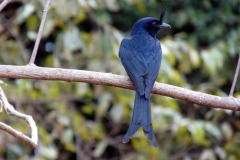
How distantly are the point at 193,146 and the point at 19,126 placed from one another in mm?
1920

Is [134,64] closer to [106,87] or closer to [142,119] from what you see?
[142,119]

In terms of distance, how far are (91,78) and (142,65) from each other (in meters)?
0.75

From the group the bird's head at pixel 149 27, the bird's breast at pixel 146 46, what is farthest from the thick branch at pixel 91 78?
the bird's head at pixel 149 27

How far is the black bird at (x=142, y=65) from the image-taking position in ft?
10.2

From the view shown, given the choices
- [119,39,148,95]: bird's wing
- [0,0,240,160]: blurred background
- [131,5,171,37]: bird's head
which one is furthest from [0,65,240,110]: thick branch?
[0,0,240,160]: blurred background

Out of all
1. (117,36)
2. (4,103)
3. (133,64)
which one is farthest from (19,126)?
(4,103)

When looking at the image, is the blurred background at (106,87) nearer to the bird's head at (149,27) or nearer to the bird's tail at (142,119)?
the bird's head at (149,27)

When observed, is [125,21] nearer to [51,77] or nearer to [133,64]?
[133,64]

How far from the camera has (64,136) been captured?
15.9ft

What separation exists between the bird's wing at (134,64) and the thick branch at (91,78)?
1.06 ft

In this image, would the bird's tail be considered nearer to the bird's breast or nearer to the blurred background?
the bird's breast

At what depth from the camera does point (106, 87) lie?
4930 millimetres

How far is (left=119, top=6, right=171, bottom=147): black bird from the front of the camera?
10.2 ft

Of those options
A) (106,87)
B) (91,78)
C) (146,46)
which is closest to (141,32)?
(146,46)
